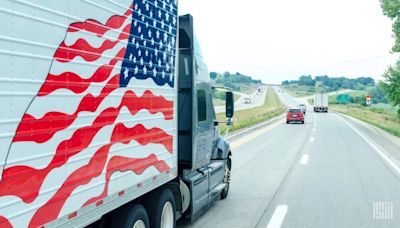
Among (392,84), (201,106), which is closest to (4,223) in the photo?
(201,106)

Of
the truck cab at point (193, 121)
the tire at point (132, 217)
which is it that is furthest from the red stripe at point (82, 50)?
the truck cab at point (193, 121)

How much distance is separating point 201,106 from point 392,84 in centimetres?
3001

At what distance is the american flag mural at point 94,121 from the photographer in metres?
3.35

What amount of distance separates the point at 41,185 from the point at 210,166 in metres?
5.33

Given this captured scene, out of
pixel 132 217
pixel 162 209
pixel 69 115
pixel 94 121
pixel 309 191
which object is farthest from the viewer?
pixel 309 191

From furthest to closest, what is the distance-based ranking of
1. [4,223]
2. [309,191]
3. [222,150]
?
1. [309,191]
2. [222,150]
3. [4,223]

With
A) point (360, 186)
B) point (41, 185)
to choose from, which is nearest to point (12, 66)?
point (41, 185)

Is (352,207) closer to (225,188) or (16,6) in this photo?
(225,188)

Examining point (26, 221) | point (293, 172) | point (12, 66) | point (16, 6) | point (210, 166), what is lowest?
point (293, 172)

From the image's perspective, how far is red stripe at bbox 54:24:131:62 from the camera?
147 inches

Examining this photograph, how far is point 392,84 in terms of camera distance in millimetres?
34656

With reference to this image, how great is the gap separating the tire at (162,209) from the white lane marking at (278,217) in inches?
78.3

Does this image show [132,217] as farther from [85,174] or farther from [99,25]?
[99,25]

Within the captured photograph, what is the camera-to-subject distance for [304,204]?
9.66 meters
